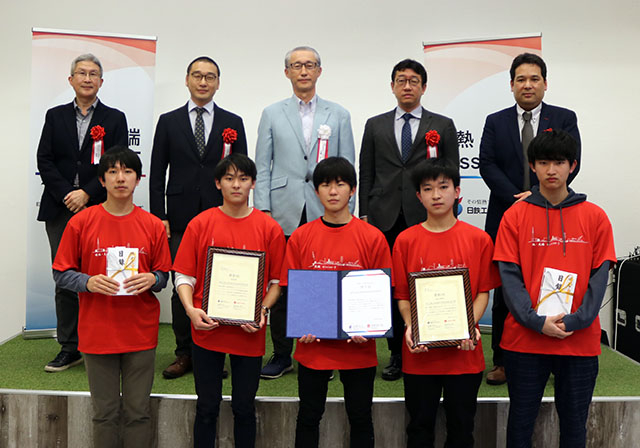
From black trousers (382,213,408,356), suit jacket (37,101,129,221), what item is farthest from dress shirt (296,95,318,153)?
suit jacket (37,101,129,221)

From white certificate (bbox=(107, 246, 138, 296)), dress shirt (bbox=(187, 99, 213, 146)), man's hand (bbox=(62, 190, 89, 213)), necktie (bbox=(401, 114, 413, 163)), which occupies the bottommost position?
white certificate (bbox=(107, 246, 138, 296))

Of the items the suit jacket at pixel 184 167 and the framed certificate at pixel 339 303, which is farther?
the suit jacket at pixel 184 167

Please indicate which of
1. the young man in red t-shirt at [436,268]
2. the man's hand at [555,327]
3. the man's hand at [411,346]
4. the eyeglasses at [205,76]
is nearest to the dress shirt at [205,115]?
the eyeglasses at [205,76]

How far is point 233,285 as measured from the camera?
2227 mm

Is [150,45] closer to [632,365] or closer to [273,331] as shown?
[273,331]

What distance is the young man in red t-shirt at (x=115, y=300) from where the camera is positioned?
229cm

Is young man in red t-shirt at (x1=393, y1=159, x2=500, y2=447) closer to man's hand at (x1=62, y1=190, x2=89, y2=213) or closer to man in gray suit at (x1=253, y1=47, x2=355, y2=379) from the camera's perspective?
man in gray suit at (x1=253, y1=47, x2=355, y2=379)

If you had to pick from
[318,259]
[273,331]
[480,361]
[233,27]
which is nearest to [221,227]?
[318,259]

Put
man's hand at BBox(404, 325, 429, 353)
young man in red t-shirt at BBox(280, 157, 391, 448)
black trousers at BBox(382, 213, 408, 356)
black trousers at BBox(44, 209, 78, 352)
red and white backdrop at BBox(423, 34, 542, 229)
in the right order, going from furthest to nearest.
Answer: red and white backdrop at BBox(423, 34, 542, 229)
black trousers at BBox(44, 209, 78, 352)
black trousers at BBox(382, 213, 408, 356)
young man in red t-shirt at BBox(280, 157, 391, 448)
man's hand at BBox(404, 325, 429, 353)

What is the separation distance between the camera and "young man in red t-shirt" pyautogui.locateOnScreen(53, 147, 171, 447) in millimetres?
2293

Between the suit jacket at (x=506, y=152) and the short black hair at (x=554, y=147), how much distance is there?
590mm

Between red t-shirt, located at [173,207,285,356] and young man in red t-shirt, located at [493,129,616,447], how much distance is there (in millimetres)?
935

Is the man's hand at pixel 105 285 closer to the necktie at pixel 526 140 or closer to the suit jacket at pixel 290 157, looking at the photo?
the suit jacket at pixel 290 157

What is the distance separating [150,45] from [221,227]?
8.24 feet
